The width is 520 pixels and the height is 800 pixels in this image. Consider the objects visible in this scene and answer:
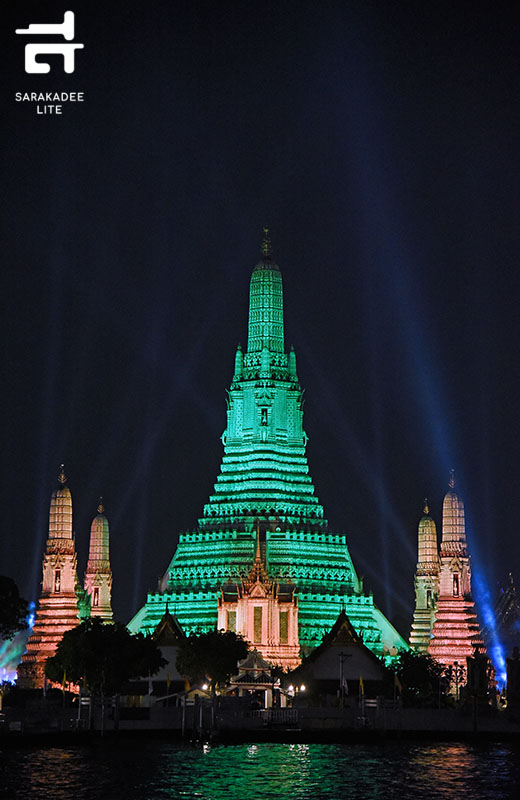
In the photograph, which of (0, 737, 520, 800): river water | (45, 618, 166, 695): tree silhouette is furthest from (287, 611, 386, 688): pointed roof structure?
(0, 737, 520, 800): river water

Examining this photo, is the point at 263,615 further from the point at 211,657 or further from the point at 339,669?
the point at 211,657

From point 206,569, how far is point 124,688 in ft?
94.6

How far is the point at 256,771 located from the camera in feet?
422

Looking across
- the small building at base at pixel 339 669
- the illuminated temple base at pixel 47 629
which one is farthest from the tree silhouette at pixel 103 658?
the illuminated temple base at pixel 47 629

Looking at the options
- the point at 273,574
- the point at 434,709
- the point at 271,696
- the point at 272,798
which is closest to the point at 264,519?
the point at 273,574

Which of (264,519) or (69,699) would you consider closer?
(69,699)

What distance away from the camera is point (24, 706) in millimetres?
160125

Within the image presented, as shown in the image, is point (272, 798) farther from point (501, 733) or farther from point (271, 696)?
point (271, 696)

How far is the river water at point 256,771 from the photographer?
4670 inches

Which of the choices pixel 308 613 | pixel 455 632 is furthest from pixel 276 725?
pixel 455 632

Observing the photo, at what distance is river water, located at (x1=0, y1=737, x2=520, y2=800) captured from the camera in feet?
389

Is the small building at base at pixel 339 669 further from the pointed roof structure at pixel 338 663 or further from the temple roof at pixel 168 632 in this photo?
the temple roof at pixel 168 632

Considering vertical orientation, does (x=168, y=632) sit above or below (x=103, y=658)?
above

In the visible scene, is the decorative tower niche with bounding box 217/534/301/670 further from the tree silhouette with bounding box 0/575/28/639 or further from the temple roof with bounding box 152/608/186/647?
the tree silhouette with bounding box 0/575/28/639
